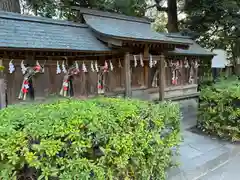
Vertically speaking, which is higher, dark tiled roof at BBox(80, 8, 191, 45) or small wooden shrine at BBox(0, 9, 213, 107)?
dark tiled roof at BBox(80, 8, 191, 45)

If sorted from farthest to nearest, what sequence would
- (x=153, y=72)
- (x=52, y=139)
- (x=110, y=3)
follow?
(x=110, y=3) < (x=153, y=72) < (x=52, y=139)

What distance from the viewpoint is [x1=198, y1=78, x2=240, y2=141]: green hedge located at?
584 cm

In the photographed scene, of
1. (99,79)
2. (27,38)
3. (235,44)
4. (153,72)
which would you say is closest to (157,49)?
(153,72)

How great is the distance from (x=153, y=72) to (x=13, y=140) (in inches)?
293

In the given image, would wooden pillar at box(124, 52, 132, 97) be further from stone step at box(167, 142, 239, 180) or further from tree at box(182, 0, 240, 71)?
tree at box(182, 0, 240, 71)

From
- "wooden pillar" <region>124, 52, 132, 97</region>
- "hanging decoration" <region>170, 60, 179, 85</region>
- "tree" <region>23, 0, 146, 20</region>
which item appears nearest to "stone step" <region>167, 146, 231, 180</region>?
"wooden pillar" <region>124, 52, 132, 97</region>

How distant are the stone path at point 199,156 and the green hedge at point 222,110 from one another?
1.06 feet

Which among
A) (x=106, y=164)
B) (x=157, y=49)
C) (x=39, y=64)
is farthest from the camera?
(x=157, y=49)

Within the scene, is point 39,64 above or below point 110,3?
below

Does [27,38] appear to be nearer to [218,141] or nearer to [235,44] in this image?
[218,141]

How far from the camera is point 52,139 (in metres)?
2.25

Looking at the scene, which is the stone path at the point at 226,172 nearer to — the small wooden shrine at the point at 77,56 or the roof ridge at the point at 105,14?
the small wooden shrine at the point at 77,56

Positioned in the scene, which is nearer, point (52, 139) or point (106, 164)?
point (52, 139)

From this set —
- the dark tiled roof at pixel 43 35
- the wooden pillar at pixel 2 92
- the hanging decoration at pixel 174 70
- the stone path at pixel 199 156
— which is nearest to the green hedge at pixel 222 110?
the stone path at pixel 199 156
